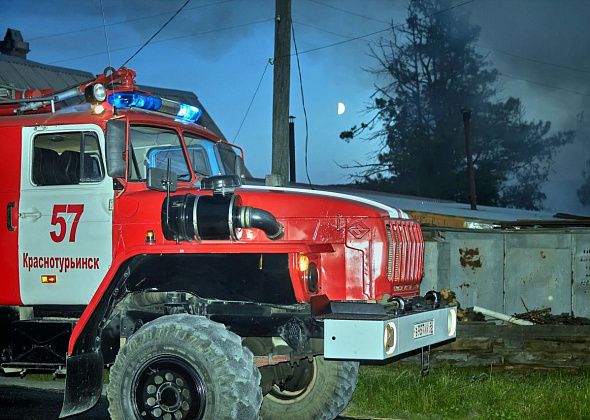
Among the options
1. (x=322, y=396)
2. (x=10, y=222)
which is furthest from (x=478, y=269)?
(x=10, y=222)

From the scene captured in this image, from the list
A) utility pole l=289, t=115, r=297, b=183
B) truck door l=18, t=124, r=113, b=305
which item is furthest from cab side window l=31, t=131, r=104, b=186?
utility pole l=289, t=115, r=297, b=183

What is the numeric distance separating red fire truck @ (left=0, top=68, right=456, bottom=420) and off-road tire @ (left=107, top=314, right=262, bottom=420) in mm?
11

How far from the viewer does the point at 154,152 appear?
7.05 m

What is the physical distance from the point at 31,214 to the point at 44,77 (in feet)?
46.0

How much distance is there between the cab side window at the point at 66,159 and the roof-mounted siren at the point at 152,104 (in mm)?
349

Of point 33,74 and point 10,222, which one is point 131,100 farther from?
point 33,74

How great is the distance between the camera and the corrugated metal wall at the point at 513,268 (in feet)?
41.4

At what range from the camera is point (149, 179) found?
6.39 metres

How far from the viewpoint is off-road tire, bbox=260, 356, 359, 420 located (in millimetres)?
7184

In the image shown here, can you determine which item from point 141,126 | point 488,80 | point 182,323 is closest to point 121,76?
point 141,126

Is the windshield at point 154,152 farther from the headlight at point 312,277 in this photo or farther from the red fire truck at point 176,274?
the headlight at point 312,277

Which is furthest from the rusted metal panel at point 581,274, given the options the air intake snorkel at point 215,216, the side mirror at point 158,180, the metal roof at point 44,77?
the metal roof at point 44,77

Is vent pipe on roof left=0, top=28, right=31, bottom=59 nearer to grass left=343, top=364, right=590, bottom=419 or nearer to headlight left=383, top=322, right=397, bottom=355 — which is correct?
grass left=343, top=364, right=590, bottom=419

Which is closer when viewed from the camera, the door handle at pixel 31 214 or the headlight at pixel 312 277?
the headlight at pixel 312 277
